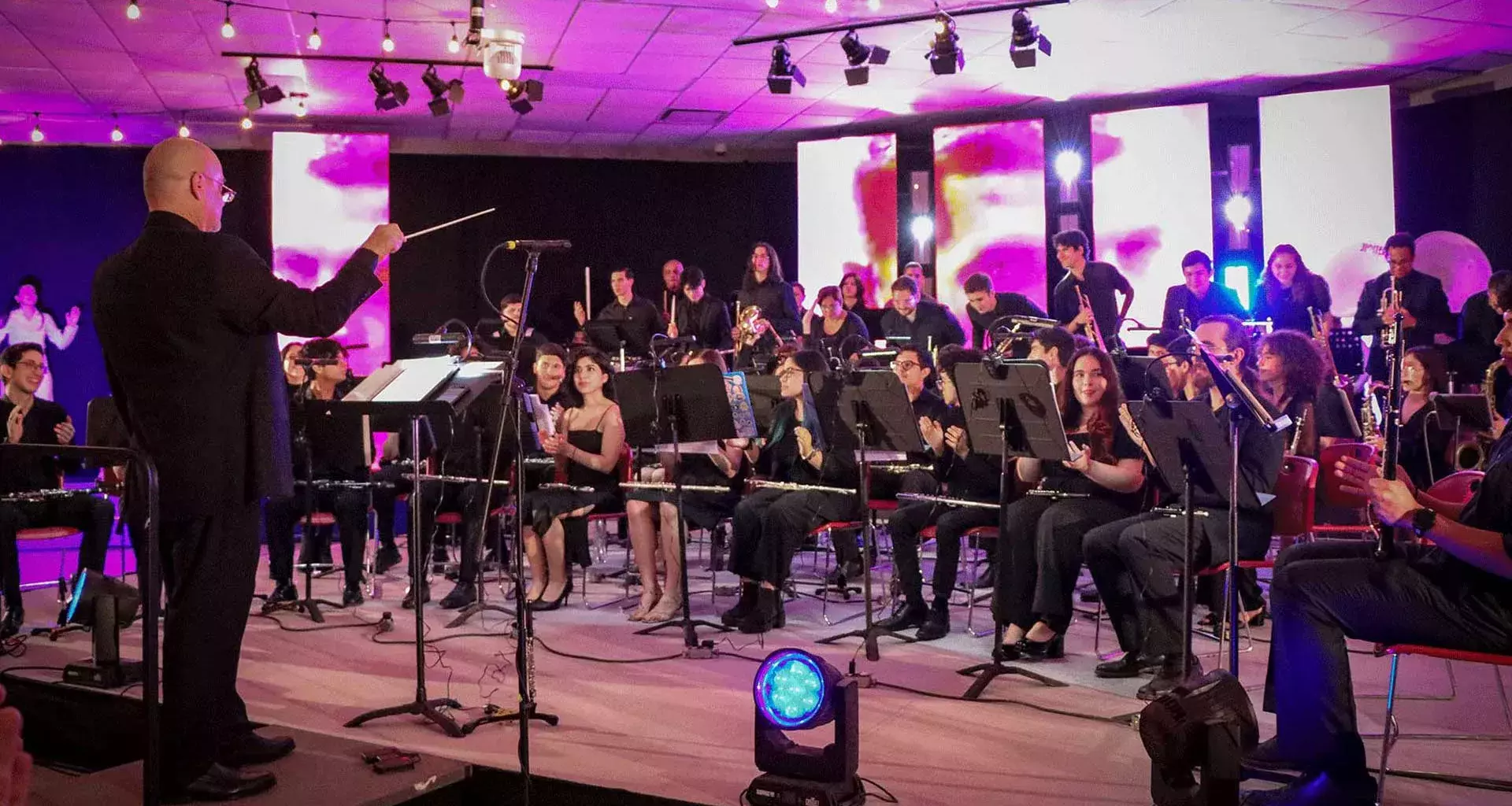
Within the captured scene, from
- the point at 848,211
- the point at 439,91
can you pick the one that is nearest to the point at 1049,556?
the point at 439,91

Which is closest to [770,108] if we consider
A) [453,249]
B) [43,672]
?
[453,249]

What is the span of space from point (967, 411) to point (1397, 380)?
5.77ft

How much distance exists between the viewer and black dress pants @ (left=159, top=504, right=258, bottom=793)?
10.7ft

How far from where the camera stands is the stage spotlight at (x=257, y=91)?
952 cm

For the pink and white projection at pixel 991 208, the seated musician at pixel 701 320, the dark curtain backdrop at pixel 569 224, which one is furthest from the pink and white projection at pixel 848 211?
the seated musician at pixel 701 320

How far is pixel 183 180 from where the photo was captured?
3.37m

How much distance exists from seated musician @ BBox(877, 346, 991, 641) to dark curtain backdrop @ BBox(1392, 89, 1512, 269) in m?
6.88

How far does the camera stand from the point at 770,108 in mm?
11953

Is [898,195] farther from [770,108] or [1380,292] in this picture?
[1380,292]

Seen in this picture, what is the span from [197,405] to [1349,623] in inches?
119

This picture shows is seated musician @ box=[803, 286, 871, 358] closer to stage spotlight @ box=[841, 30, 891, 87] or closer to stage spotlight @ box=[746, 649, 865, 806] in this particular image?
stage spotlight @ box=[841, 30, 891, 87]

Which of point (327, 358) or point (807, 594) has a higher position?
point (327, 358)

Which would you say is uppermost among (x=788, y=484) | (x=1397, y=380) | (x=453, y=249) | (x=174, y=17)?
(x=174, y=17)

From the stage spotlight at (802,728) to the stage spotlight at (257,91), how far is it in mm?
7745
